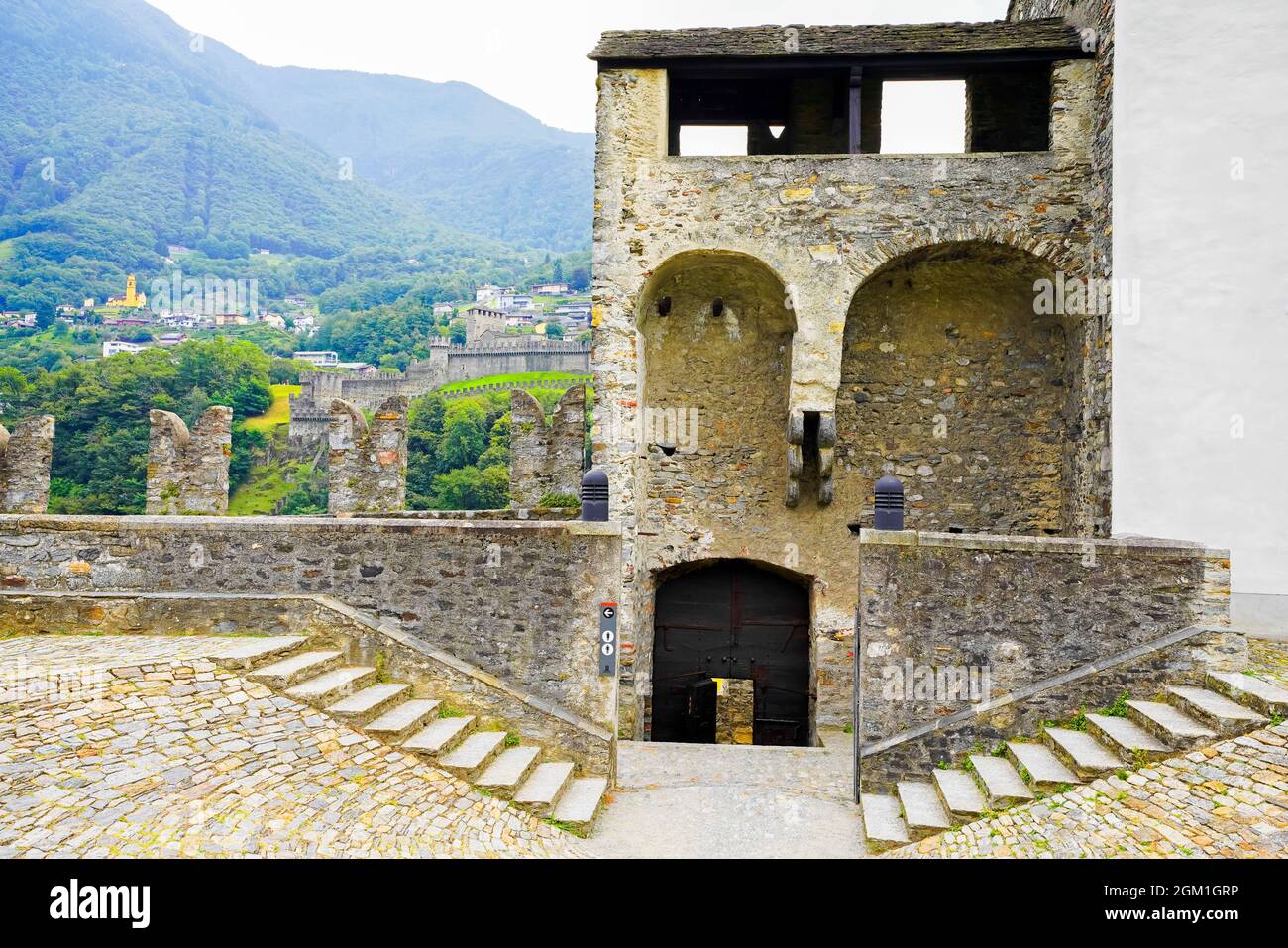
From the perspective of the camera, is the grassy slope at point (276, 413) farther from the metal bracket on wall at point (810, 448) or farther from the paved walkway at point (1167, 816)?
the paved walkway at point (1167, 816)

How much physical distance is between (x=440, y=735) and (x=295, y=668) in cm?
129

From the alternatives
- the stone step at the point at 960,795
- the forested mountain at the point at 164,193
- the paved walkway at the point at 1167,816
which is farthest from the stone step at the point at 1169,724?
the forested mountain at the point at 164,193

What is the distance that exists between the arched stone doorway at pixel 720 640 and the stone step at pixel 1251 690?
5.48 m

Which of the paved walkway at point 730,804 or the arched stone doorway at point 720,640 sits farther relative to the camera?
the arched stone doorway at point 720,640

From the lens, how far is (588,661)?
8.27m

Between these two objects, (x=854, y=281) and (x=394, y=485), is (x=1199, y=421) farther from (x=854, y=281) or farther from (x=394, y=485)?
(x=394, y=485)

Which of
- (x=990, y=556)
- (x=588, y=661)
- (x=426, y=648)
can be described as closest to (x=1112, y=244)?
(x=990, y=556)

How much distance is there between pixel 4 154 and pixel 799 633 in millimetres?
124337

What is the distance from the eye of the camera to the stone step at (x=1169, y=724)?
621cm

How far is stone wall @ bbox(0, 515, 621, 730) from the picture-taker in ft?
26.9

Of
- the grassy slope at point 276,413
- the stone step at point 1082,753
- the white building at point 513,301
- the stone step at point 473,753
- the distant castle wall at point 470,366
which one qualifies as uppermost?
the white building at point 513,301

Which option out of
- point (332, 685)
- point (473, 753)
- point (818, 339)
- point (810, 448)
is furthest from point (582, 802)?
point (818, 339)

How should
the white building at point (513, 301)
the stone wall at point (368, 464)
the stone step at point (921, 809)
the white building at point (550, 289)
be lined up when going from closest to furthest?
the stone step at point (921, 809) → the stone wall at point (368, 464) → the white building at point (513, 301) → the white building at point (550, 289)

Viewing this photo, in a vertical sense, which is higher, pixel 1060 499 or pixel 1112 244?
pixel 1112 244
